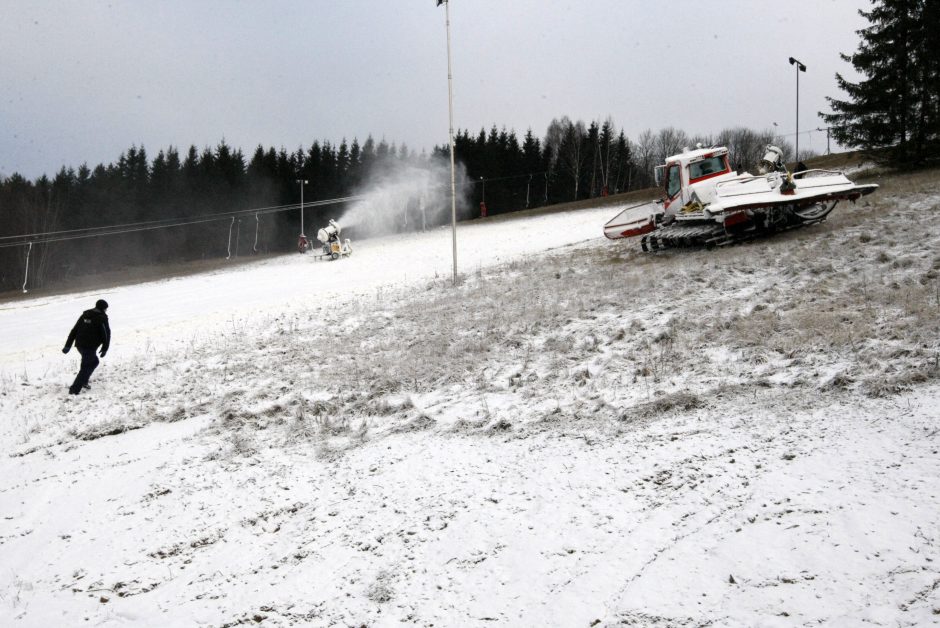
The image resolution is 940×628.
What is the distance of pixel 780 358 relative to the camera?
7508mm

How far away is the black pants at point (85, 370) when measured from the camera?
11.3m

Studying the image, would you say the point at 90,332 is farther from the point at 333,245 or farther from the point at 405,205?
the point at 405,205

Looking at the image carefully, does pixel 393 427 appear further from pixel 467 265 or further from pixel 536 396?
pixel 467 265

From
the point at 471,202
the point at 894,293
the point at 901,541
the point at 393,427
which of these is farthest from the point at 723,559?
the point at 471,202

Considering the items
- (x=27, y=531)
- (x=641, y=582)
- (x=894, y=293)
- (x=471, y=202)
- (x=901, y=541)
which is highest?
(x=471, y=202)

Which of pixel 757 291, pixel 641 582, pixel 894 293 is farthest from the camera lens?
pixel 757 291

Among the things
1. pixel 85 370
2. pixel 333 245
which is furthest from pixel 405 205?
pixel 85 370

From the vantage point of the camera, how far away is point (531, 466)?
6.12 meters

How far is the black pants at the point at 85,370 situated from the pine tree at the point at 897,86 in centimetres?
2923

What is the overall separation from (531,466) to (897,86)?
2743cm

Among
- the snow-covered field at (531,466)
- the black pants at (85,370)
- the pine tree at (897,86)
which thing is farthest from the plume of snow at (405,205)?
the snow-covered field at (531,466)

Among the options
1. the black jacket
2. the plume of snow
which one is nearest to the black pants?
the black jacket

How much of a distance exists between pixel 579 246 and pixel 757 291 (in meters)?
14.0

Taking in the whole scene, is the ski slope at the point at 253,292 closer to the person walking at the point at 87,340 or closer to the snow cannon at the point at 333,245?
the snow cannon at the point at 333,245
